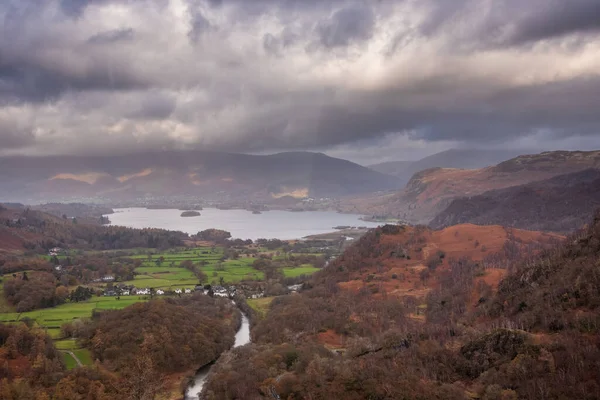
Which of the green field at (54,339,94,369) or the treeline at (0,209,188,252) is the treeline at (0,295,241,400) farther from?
the treeline at (0,209,188,252)

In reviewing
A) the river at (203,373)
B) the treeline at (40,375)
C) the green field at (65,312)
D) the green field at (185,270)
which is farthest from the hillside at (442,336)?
the green field at (185,270)

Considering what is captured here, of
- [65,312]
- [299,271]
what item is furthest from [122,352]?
[299,271]

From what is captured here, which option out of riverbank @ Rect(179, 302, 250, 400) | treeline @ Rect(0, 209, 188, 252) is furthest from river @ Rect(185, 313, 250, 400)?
treeline @ Rect(0, 209, 188, 252)

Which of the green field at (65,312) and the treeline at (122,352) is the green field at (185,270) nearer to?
the green field at (65,312)

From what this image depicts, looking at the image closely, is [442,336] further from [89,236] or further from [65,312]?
[89,236]

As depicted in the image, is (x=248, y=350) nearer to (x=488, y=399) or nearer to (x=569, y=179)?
(x=488, y=399)

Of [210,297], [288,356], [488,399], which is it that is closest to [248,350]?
[288,356]
